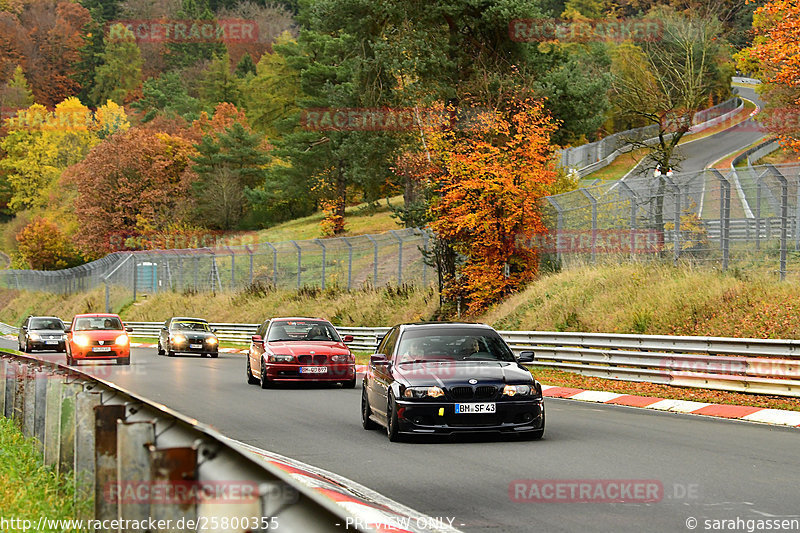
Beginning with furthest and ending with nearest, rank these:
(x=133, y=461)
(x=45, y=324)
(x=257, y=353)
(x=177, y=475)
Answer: (x=45, y=324), (x=257, y=353), (x=133, y=461), (x=177, y=475)

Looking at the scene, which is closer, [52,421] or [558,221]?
[52,421]

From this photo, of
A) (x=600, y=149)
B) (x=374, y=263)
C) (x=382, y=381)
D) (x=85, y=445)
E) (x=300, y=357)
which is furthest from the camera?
(x=600, y=149)

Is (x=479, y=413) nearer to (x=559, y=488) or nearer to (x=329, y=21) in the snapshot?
(x=559, y=488)

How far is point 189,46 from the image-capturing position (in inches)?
5733

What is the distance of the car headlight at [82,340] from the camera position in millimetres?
31531

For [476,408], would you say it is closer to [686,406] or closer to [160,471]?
[686,406]

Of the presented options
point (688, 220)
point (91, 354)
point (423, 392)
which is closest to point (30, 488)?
point (423, 392)

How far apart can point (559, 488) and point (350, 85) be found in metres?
48.6

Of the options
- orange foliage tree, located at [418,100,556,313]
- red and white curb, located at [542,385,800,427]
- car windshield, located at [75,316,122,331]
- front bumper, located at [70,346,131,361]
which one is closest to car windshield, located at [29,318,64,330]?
car windshield, located at [75,316,122,331]

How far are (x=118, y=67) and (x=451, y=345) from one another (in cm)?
14608

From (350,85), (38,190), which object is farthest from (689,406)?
(38,190)

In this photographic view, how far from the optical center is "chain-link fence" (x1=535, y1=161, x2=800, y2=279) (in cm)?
2234

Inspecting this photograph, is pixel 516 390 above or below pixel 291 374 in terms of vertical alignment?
above

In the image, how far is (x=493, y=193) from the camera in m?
30.4
